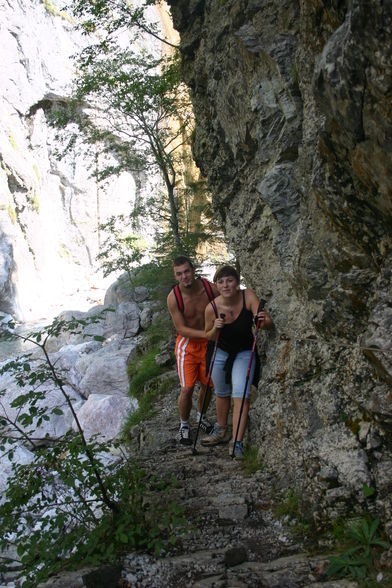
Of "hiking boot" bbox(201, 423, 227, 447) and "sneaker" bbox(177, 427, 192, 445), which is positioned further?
"sneaker" bbox(177, 427, 192, 445)

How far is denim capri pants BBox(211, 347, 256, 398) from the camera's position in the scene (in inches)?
177

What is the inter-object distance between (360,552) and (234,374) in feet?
6.98

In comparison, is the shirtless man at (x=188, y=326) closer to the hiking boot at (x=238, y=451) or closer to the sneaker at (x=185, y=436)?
the sneaker at (x=185, y=436)

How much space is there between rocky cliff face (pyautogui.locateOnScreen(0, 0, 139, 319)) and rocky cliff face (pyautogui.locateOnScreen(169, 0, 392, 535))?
2920cm

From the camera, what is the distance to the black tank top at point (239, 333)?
14.8 feet

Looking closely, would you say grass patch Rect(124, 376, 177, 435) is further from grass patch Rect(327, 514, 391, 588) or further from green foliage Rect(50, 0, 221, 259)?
green foliage Rect(50, 0, 221, 259)

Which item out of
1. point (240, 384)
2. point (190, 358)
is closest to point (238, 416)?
point (240, 384)

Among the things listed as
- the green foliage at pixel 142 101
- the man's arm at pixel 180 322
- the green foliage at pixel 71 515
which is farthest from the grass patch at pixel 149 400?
the green foliage at pixel 142 101

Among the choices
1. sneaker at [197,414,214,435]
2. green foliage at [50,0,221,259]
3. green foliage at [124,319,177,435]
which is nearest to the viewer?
sneaker at [197,414,214,435]

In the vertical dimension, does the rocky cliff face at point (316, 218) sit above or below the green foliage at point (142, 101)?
below

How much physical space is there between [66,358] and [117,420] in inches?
285

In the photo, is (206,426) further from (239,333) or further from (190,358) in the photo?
(239,333)

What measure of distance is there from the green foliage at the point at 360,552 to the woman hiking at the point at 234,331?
1822 mm

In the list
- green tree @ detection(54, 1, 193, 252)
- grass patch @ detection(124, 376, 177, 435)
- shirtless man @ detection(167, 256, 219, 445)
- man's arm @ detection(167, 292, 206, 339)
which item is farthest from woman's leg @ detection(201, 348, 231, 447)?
green tree @ detection(54, 1, 193, 252)
